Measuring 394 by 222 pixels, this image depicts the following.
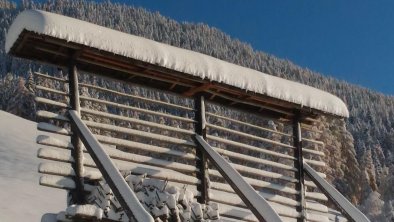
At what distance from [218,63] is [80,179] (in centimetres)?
268

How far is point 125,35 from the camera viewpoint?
29.6 ft

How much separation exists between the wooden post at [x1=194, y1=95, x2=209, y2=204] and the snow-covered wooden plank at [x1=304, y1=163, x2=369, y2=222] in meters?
1.93

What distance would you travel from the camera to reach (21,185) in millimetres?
17578

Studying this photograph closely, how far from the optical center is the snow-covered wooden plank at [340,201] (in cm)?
1045

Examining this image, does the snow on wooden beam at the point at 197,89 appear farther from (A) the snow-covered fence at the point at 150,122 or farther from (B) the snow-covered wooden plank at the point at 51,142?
(B) the snow-covered wooden plank at the point at 51,142

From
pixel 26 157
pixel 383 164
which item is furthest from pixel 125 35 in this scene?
pixel 383 164

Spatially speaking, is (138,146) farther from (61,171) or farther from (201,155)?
(61,171)

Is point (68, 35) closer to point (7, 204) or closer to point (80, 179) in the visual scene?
point (80, 179)

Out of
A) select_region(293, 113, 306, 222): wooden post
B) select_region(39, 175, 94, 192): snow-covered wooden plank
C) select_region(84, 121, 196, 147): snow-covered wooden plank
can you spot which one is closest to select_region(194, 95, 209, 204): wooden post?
select_region(84, 121, 196, 147): snow-covered wooden plank

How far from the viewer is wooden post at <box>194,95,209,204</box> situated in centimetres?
1020

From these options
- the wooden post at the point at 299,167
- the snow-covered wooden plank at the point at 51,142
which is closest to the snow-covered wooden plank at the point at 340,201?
the wooden post at the point at 299,167

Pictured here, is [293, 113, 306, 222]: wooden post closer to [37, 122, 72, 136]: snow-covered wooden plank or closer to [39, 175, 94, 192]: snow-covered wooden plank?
[39, 175, 94, 192]: snow-covered wooden plank

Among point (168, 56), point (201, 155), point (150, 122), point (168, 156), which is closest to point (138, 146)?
point (150, 122)

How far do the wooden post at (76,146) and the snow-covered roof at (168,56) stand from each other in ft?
1.96
